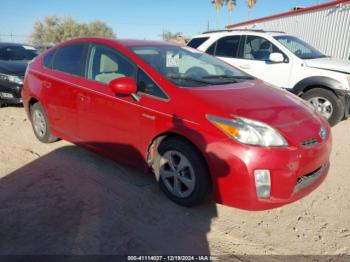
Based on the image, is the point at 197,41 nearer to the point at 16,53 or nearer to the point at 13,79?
the point at 13,79

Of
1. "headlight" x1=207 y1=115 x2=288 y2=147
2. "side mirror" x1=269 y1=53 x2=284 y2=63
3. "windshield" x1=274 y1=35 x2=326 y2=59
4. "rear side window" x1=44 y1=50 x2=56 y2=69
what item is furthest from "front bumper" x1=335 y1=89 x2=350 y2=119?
"rear side window" x1=44 y1=50 x2=56 y2=69

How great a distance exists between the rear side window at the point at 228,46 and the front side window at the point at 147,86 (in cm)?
427

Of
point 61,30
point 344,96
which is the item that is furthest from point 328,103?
point 61,30

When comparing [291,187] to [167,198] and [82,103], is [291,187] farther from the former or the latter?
[82,103]

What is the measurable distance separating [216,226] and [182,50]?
2330 millimetres

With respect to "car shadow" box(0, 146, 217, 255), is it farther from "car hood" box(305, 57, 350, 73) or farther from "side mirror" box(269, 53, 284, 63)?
"car hood" box(305, 57, 350, 73)

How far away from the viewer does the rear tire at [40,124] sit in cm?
477

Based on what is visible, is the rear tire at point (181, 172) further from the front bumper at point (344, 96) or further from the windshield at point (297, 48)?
the windshield at point (297, 48)

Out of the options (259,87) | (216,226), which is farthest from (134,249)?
(259,87)

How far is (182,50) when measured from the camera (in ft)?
13.8

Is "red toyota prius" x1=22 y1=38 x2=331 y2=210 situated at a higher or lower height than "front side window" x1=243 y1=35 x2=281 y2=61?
lower

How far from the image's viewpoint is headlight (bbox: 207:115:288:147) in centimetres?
273

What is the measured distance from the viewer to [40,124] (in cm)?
494

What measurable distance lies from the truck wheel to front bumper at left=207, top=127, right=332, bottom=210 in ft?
11.4
